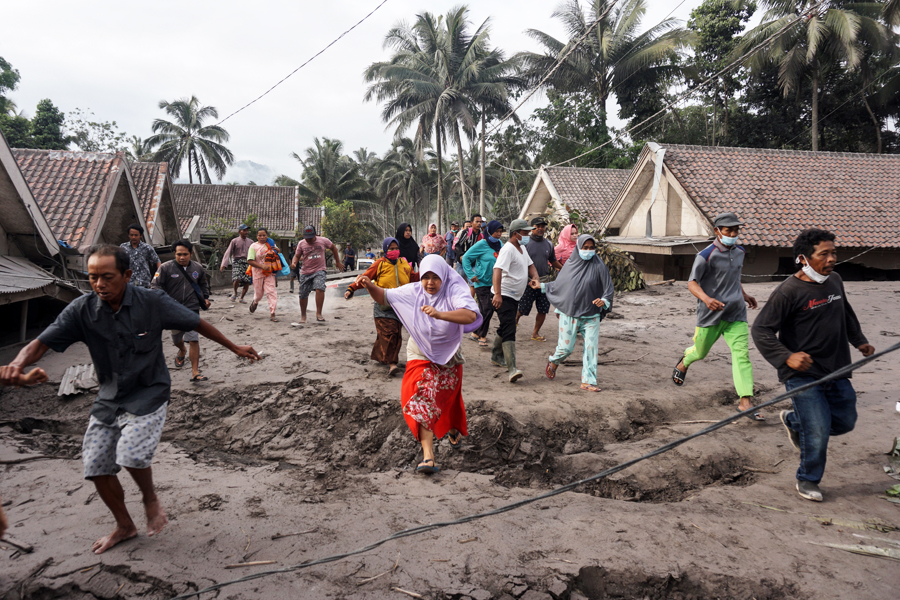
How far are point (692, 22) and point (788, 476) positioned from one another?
1075 inches

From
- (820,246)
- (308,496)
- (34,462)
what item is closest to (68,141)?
(34,462)

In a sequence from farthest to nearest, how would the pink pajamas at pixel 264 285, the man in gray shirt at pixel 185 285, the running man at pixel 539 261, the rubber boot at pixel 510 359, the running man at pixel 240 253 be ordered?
the running man at pixel 240 253 → the pink pajamas at pixel 264 285 → the running man at pixel 539 261 → the man in gray shirt at pixel 185 285 → the rubber boot at pixel 510 359

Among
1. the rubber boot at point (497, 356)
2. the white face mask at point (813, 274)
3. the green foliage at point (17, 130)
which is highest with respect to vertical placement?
the green foliage at point (17, 130)

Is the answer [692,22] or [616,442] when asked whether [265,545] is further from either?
[692,22]

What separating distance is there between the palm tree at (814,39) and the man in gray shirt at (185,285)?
2167 centimetres

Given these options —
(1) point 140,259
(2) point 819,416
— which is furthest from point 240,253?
(2) point 819,416

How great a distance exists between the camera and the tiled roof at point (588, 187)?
71.3 feet

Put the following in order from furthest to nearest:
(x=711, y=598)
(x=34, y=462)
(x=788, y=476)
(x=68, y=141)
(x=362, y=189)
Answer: (x=362, y=189)
(x=68, y=141)
(x=34, y=462)
(x=788, y=476)
(x=711, y=598)

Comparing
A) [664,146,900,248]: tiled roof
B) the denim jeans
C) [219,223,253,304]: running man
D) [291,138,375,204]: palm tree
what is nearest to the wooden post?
[219,223,253,304]: running man

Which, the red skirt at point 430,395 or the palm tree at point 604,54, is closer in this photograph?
the red skirt at point 430,395

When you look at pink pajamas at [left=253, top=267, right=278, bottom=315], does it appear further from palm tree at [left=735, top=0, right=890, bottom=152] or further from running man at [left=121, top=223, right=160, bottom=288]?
palm tree at [left=735, top=0, right=890, bottom=152]

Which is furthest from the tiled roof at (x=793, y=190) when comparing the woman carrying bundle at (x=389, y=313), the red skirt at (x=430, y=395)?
the red skirt at (x=430, y=395)

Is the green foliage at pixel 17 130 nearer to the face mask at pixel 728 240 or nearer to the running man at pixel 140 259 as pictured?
the running man at pixel 140 259

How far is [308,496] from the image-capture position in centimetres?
375
